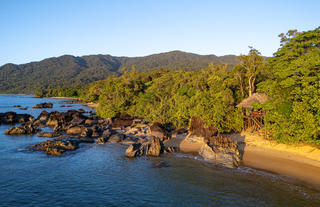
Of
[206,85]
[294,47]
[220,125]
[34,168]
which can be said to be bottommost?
[34,168]

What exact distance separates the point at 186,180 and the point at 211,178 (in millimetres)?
1905

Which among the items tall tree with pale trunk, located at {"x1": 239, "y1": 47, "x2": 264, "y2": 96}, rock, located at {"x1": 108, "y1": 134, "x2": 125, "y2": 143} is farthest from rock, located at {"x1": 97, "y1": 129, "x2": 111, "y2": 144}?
tall tree with pale trunk, located at {"x1": 239, "y1": 47, "x2": 264, "y2": 96}

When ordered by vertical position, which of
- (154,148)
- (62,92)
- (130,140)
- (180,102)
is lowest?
(130,140)

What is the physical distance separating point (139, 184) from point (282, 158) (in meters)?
12.9

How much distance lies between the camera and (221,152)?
2022cm

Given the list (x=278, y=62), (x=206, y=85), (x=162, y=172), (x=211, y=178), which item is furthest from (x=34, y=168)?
(x=206, y=85)

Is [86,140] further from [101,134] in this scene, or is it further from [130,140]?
[130,140]

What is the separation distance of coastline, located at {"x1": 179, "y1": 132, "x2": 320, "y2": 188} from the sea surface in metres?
1.15

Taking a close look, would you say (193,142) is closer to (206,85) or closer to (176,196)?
(176,196)

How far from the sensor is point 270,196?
13.9 m

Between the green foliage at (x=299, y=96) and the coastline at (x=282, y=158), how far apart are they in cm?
124

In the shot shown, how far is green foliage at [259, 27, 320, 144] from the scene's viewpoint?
1811cm

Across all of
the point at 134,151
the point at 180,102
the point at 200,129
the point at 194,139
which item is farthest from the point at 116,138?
the point at 180,102

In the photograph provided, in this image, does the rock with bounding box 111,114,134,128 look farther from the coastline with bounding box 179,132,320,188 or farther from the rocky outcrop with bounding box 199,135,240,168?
the rocky outcrop with bounding box 199,135,240,168
